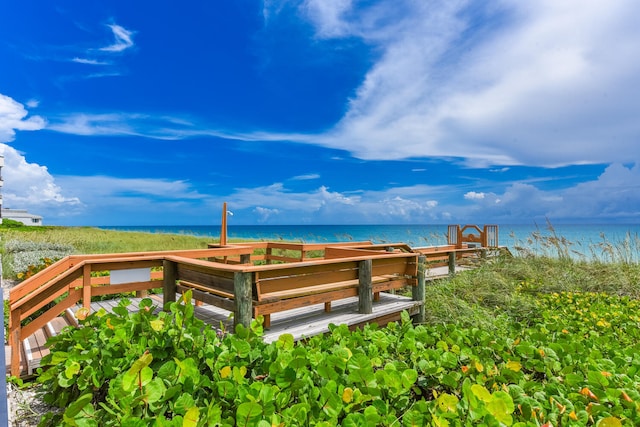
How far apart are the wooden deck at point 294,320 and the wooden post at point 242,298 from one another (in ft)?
0.68

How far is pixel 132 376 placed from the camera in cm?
173

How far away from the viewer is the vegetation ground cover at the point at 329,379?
157 cm

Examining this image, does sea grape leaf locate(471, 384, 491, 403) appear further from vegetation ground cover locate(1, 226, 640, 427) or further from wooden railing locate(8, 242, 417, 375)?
wooden railing locate(8, 242, 417, 375)

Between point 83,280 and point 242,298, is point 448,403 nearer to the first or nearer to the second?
point 242,298

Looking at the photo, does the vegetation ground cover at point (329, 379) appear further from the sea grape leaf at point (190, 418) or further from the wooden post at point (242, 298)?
the wooden post at point (242, 298)

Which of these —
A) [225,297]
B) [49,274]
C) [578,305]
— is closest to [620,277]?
[578,305]

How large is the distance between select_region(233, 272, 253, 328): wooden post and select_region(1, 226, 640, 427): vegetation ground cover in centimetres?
134

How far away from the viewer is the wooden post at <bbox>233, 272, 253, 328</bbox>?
12.6 ft

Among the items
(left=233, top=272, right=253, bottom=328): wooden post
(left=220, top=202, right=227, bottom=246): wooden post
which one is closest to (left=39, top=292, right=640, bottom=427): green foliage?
(left=233, top=272, right=253, bottom=328): wooden post

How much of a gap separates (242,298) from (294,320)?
1230 mm

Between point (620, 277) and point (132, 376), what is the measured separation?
908 centimetres

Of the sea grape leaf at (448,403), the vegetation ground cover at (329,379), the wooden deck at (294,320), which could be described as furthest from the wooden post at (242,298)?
the sea grape leaf at (448,403)

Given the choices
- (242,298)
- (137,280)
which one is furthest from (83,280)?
(242,298)

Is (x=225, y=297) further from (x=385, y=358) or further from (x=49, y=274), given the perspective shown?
(x=385, y=358)
